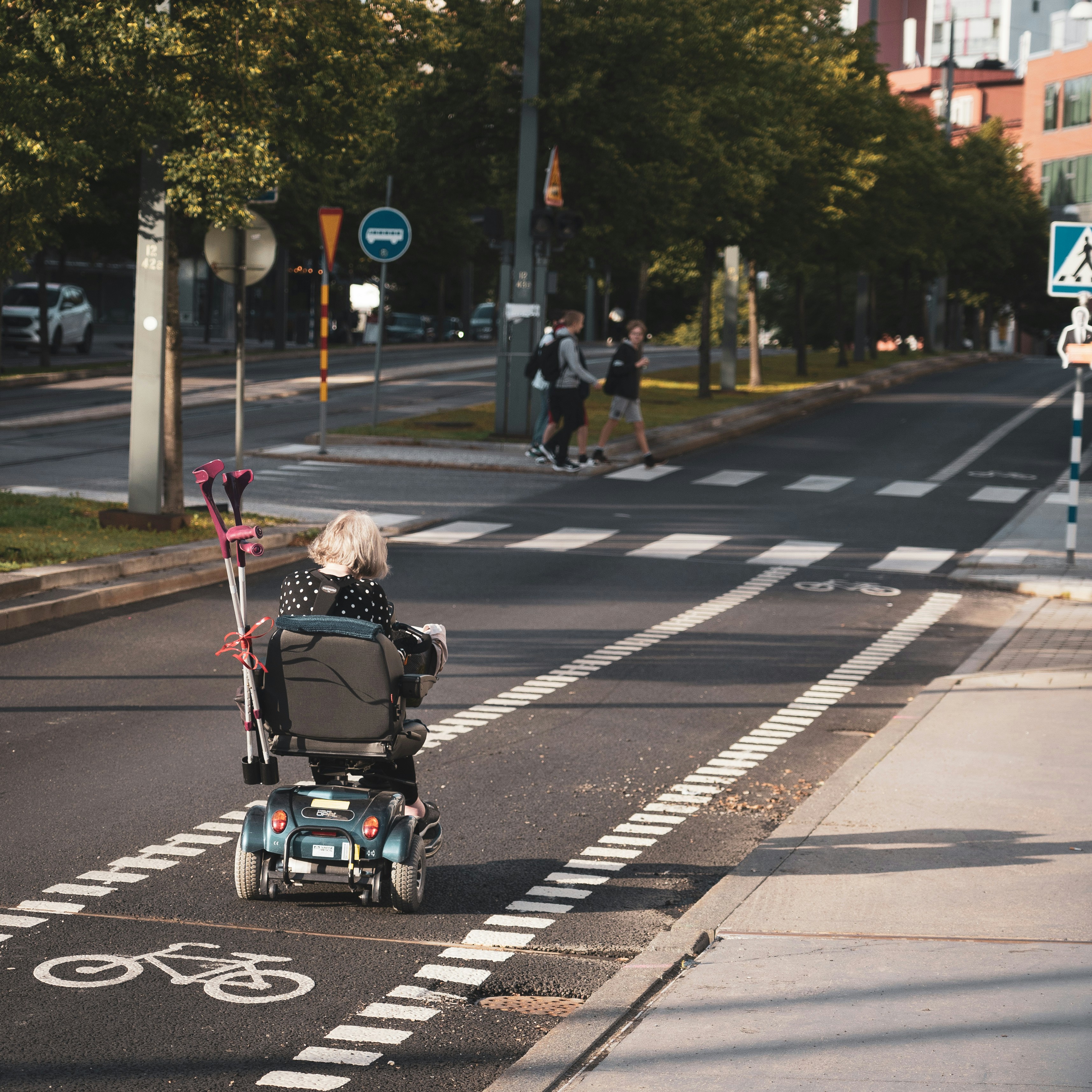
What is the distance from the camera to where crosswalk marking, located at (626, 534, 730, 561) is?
15.6 m

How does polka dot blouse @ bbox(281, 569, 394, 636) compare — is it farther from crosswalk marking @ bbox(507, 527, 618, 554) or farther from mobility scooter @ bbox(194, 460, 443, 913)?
crosswalk marking @ bbox(507, 527, 618, 554)

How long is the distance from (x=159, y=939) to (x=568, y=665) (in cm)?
530

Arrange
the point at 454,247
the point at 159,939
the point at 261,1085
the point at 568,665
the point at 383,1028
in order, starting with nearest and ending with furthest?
the point at 261,1085 → the point at 383,1028 → the point at 159,939 → the point at 568,665 → the point at 454,247

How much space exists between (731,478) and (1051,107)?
75190 millimetres

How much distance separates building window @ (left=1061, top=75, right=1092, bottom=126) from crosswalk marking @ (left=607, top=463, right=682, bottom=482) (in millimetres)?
71204

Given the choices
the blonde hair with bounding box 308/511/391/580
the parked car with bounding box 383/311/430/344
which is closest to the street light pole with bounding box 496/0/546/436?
the blonde hair with bounding box 308/511/391/580

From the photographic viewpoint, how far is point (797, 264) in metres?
38.7

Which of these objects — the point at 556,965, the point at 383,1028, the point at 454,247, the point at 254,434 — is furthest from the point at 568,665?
the point at 454,247

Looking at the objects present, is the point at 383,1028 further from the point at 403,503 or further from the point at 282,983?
the point at 403,503

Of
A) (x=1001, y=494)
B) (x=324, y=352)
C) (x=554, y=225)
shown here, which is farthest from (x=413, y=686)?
(x=554, y=225)

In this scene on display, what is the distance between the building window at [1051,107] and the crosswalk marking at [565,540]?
262 ft

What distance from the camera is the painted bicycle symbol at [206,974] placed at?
15.9ft

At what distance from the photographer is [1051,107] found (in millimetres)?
89688

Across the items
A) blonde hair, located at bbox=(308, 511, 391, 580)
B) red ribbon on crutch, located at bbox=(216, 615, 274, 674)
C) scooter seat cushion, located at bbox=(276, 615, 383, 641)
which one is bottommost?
red ribbon on crutch, located at bbox=(216, 615, 274, 674)
